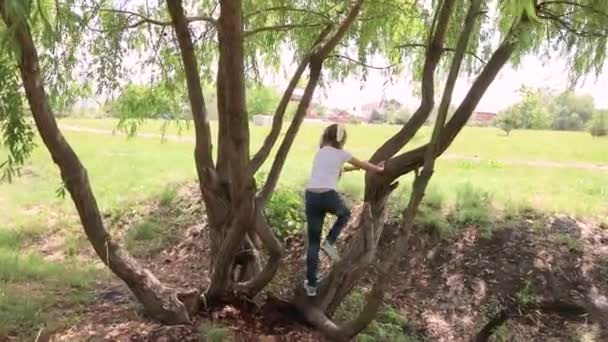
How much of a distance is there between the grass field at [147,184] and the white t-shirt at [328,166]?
4.39 ft

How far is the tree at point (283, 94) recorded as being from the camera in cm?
400

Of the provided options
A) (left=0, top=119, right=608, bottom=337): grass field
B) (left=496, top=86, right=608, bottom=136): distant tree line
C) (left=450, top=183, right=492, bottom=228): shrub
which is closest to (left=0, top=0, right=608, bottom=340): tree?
(left=0, top=119, right=608, bottom=337): grass field

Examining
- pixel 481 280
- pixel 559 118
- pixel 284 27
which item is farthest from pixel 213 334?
pixel 559 118

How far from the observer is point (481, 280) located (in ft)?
21.4

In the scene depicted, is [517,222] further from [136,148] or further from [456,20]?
[136,148]

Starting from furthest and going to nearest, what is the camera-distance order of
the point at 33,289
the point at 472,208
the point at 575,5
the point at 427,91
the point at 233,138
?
the point at 472,208
the point at 33,289
the point at 427,91
the point at 233,138
the point at 575,5

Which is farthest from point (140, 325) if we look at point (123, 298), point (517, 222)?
point (517, 222)

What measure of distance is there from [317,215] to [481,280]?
2.69 meters

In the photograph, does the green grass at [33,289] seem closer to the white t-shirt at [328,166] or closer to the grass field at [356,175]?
the grass field at [356,175]

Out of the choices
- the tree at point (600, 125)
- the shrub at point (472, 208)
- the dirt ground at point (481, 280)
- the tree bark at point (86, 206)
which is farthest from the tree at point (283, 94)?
the tree at point (600, 125)

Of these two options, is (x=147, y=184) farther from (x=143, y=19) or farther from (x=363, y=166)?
(x=363, y=166)

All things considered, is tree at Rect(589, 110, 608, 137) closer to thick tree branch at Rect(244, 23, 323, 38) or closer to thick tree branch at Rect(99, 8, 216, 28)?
thick tree branch at Rect(244, 23, 323, 38)

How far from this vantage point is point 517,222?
7.06 m

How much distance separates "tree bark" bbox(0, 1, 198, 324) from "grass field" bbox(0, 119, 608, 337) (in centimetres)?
75
